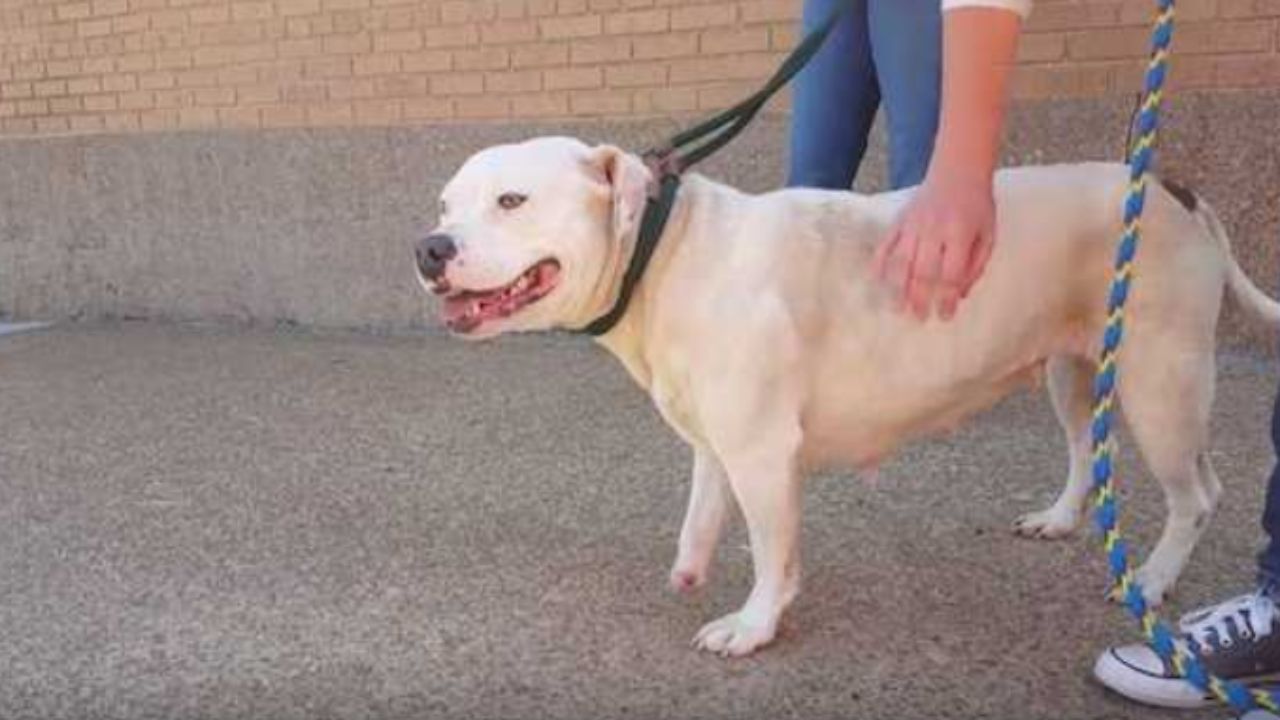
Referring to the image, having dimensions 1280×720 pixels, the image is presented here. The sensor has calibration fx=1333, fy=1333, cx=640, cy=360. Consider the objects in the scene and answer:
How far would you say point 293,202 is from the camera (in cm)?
728

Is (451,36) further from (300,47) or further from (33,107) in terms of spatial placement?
(33,107)

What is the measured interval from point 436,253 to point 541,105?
13.1ft

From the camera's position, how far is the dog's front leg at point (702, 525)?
300 cm

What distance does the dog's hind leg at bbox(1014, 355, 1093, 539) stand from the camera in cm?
324

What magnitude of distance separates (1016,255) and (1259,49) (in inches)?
101

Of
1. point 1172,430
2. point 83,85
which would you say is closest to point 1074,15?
point 1172,430

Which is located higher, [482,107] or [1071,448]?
[482,107]

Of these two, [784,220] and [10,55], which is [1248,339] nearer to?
[784,220]

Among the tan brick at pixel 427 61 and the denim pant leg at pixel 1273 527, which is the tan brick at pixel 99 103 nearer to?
the tan brick at pixel 427 61

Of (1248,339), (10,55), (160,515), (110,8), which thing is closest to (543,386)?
(160,515)

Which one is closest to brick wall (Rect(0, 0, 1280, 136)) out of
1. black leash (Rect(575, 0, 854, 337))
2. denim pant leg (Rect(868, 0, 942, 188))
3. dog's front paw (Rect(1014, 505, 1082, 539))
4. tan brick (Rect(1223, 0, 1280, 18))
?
tan brick (Rect(1223, 0, 1280, 18))

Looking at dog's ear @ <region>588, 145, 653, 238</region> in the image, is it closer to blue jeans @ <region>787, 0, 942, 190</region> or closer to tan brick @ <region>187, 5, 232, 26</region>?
blue jeans @ <region>787, 0, 942, 190</region>

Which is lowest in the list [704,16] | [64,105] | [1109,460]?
[1109,460]

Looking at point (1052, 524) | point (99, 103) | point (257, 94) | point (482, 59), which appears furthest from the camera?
point (99, 103)
